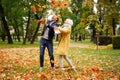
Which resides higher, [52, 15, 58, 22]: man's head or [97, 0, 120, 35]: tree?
[52, 15, 58, 22]: man's head

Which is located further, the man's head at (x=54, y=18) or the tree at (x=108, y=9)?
the tree at (x=108, y=9)

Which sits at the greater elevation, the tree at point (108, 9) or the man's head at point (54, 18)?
the man's head at point (54, 18)

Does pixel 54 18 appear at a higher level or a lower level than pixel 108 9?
higher

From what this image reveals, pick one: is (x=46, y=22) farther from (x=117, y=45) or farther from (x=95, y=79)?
(x=117, y=45)

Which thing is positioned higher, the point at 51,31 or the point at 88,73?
the point at 51,31

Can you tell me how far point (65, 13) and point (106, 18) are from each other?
23.7m

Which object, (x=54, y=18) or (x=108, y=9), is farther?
(x=108, y=9)

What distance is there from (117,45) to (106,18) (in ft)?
44.0

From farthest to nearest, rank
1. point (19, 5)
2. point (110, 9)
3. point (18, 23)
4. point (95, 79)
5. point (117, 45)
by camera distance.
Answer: point (18, 23) < point (19, 5) < point (110, 9) < point (117, 45) < point (95, 79)


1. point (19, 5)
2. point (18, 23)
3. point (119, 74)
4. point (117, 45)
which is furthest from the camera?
point (18, 23)

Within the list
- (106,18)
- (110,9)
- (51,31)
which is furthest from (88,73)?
(106,18)

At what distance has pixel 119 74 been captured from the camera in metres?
12.2

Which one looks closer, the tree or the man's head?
the man's head

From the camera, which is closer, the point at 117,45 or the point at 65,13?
the point at 117,45
